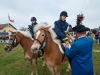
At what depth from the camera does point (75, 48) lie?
3131 mm

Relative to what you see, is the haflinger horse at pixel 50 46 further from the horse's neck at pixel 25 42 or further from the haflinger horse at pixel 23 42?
the horse's neck at pixel 25 42

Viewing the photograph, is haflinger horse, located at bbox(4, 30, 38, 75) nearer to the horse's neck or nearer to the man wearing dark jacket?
the horse's neck

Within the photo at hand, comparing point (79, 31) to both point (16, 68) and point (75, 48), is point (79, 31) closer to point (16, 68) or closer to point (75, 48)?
point (75, 48)

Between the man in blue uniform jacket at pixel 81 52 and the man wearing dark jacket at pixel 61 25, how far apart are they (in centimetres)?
178

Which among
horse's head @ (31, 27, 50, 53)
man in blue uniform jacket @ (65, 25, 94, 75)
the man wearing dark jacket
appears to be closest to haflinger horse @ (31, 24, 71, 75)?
horse's head @ (31, 27, 50, 53)

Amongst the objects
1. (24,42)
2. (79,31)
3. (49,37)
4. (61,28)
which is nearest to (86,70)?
(79,31)

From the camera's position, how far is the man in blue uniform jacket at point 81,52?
3.16 metres

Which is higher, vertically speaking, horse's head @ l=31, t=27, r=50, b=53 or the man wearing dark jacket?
the man wearing dark jacket

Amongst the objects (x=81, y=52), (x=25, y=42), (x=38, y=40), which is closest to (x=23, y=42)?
(x=25, y=42)

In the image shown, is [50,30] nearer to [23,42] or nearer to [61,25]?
[61,25]

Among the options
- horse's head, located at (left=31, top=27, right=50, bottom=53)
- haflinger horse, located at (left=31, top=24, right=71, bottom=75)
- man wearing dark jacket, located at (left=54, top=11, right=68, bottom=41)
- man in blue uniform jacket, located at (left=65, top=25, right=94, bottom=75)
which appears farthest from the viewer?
man wearing dark jacket, located at (left=54, top=11, right=68, bottom=41)

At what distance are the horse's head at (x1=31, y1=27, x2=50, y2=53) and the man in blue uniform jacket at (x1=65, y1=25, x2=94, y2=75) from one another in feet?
3.76

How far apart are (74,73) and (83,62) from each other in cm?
40

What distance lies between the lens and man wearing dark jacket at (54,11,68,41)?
16.6 feet
